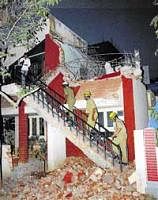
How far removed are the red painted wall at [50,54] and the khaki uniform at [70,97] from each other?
2.00 feet

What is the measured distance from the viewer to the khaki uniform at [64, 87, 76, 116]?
8492mm

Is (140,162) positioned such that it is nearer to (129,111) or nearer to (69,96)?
(129,111)

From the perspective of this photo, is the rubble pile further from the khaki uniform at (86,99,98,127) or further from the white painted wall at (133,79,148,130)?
the white painted wall at (133,79,148,130)

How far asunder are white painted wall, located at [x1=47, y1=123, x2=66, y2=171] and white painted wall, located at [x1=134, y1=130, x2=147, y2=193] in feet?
6.59

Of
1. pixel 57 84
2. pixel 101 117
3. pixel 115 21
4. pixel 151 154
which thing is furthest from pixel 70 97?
pixel 151 154

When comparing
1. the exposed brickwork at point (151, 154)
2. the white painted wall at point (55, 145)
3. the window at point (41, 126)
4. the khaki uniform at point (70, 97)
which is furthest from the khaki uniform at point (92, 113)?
the exposed brickwork at point (151, 154)

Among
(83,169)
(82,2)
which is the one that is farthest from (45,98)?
(82,2)

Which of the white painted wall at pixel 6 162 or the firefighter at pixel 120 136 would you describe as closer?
the firefighter at pixel 120 136

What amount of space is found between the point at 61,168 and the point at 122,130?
1.49m

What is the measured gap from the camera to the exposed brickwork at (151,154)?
6598mm

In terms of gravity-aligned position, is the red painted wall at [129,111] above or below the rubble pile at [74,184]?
above

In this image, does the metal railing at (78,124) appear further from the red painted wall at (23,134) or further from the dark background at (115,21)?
the dark background at (115,21)

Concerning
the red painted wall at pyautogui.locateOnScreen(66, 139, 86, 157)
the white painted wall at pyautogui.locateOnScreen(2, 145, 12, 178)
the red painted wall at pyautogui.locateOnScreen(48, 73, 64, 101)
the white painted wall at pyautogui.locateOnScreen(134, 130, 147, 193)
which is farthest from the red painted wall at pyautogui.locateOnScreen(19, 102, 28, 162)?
the white painted wall at pyautogui.locateOnScreen(134, 130, 147, 193)

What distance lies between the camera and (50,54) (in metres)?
8.83
